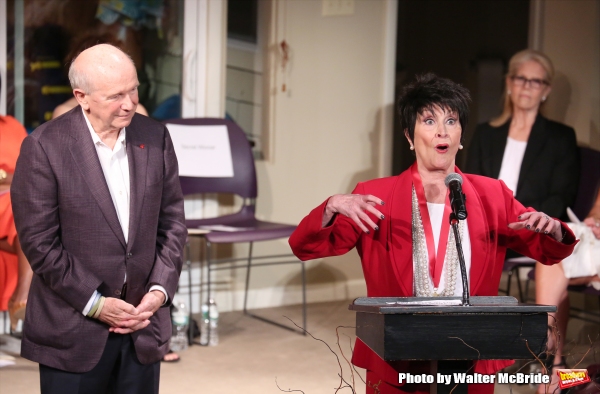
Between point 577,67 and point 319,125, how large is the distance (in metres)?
1.60

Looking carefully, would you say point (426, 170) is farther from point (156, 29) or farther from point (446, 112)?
point (156, 29)

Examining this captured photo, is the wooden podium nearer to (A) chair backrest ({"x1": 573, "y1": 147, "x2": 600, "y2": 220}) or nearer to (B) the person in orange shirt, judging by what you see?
(B) the person in orange shirt

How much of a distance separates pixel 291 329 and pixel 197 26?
185 cm

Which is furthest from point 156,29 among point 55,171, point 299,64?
point 55,171

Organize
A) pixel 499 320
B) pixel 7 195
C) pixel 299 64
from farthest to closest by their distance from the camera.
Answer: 1. pixel 299 64
2. pixel 7 195
3. pixel 499 320

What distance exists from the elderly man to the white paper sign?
2.44 m

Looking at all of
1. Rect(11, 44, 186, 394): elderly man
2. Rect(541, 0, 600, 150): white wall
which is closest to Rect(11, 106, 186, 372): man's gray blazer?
Rect(11, 44, 186, 394): elderly man

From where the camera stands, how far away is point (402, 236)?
6.76 feet

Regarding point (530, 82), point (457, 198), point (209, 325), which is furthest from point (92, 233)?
point (530, 82)

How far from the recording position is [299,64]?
16.7 ft

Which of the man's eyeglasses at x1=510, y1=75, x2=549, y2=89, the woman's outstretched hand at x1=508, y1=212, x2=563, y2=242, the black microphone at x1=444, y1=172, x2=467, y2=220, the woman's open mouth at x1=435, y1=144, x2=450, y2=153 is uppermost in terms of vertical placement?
the man's eyeglasses at x1=510, y1=75, x2=549, y2=89

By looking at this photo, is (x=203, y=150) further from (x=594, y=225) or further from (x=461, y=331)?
(x=461, y=331)

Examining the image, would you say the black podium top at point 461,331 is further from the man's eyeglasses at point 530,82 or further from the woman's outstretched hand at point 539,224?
the man's eyeglasses at point 530,82

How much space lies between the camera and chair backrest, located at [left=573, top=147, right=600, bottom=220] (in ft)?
14.1
